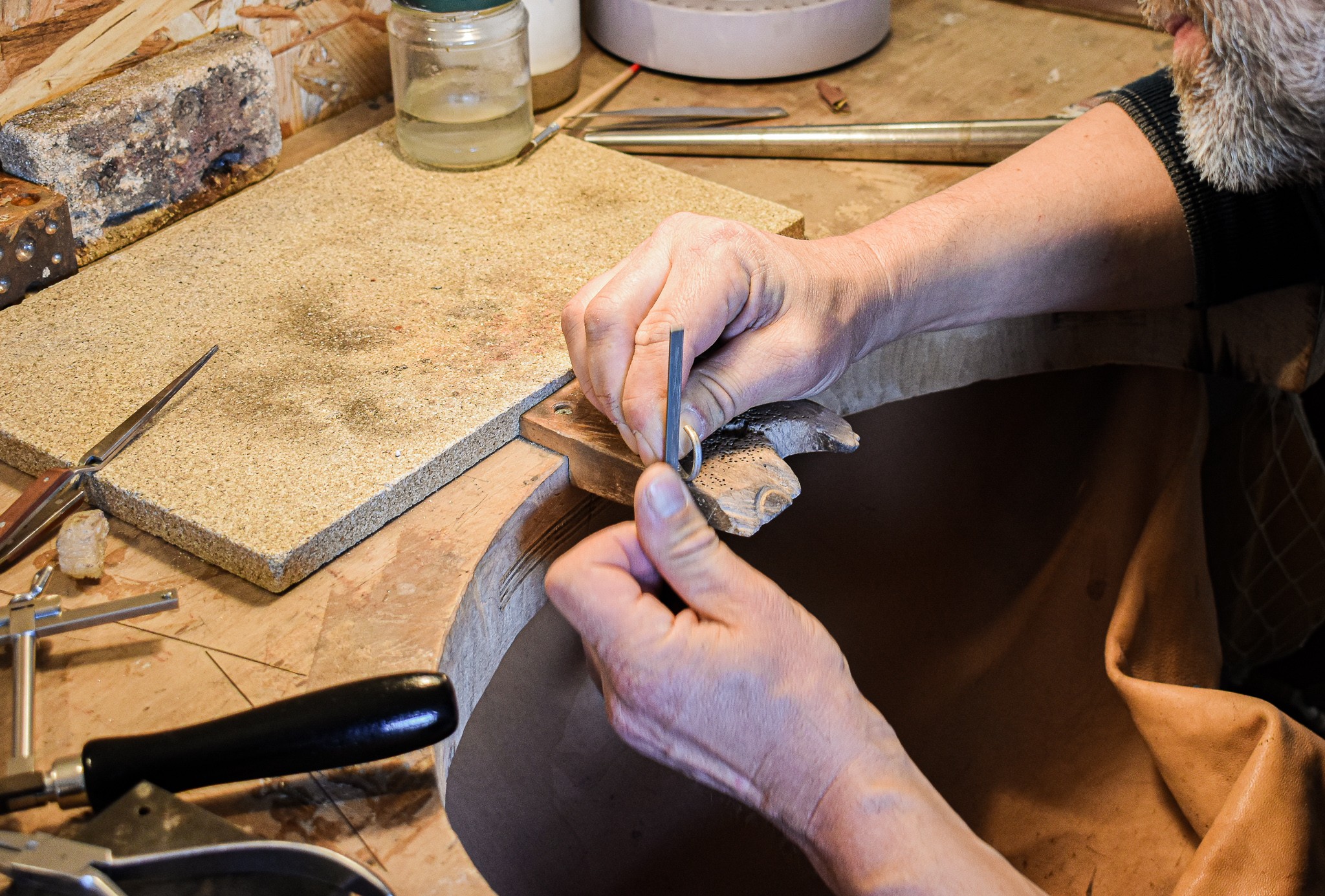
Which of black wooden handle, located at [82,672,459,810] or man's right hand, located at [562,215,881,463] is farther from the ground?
man's right hand, located at [562,215,881,463]

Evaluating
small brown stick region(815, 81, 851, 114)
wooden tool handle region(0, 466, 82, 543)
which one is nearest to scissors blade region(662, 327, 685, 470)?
wooden tool handle region(0, 466, 82, 543)

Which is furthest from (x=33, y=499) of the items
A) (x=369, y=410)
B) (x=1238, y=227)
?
(x=1238, y=227)

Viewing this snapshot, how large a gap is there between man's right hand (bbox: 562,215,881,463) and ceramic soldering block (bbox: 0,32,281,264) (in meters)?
0.50

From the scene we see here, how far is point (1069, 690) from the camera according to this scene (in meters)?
1.23

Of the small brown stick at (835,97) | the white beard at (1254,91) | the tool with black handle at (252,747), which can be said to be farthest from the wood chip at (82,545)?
the small brown stick at (835,97)

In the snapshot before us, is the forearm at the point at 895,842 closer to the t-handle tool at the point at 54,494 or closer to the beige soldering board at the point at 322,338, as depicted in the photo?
the beige soldering board at the point at 322,338

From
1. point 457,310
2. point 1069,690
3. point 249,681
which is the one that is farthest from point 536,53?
point 1069,690

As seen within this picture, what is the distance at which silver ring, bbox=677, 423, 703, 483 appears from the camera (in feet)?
2.58

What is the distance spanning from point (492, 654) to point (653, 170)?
0.61 m

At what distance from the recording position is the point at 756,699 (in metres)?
0.67

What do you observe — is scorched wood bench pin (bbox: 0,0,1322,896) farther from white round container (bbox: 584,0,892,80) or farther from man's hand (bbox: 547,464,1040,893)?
white round container (bbox: 584,0,892,80)

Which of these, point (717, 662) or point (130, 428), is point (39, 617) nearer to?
point (130, 428)

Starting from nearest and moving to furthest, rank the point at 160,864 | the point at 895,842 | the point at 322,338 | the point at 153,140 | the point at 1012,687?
1. the point at 160,864
2. the point at 895,842
3. the point at 322,338
4. the point at 153,140
5. the point at 1012,687

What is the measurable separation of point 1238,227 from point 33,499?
1.12 meters
